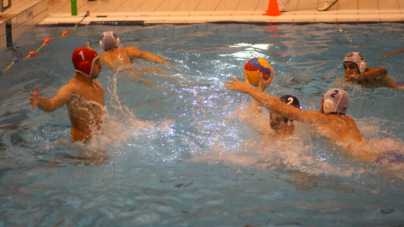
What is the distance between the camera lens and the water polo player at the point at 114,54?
20.4ft

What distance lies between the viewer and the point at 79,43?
28.2 ft

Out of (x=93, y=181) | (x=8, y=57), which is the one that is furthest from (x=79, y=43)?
(x=93, y=181)

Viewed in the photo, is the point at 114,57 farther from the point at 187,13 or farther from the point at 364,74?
the point at 187,13

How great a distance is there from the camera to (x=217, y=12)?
1059 cm

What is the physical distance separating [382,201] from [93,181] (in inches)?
106

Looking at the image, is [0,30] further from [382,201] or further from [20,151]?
[382,201]

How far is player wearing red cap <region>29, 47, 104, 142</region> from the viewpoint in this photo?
152 inches

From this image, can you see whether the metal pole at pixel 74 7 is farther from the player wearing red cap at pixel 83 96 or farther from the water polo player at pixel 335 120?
the water polo player at pixel 335 120

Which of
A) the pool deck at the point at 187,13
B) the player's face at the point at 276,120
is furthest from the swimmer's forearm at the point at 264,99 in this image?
the pool deck at the point at 187,13

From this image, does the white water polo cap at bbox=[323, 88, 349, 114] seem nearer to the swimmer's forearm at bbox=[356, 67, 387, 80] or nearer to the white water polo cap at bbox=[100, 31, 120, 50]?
the swimmer's forearm at bbox=[356, 67, 387, 80]

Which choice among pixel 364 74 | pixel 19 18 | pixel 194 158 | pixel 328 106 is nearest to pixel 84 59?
pixel 194 158

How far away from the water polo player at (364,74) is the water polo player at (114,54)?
2974mm

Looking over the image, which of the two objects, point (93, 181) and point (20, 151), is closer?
point (93, 181)

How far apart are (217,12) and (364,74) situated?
5727 mm
